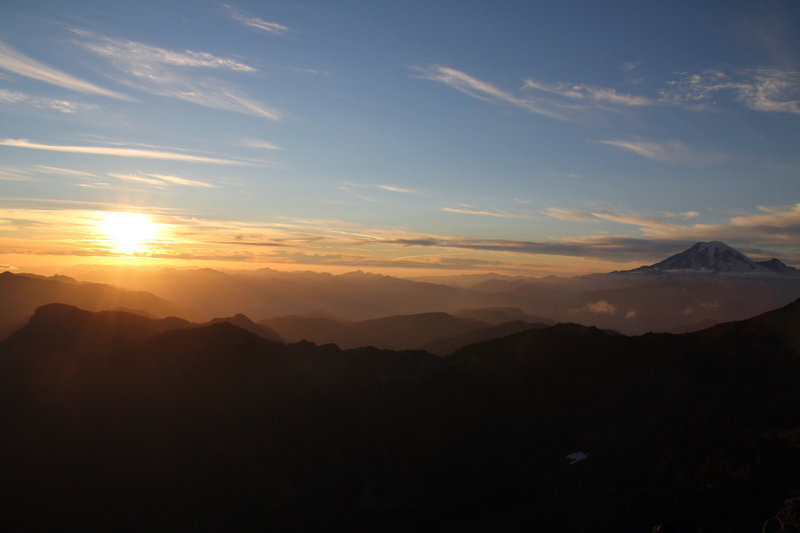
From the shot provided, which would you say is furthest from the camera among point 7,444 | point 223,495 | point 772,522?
point 7,444

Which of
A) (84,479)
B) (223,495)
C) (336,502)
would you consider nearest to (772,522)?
(336,502)

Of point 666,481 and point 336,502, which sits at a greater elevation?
point 666,481

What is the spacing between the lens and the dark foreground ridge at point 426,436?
57188 mm

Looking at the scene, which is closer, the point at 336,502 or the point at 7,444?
the point at 336,502

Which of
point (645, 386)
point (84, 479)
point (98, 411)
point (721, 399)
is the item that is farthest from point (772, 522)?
point (98, 411)

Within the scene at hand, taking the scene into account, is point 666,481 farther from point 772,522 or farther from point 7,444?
point 7,444

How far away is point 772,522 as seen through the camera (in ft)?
128

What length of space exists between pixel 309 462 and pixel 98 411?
2527 inches

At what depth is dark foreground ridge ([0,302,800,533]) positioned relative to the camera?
5719cm

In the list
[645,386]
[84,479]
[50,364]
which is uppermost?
[645,386]

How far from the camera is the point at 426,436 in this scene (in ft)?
297

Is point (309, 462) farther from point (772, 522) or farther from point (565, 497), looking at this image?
point (772, 522)

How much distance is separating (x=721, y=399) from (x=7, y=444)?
139307mm

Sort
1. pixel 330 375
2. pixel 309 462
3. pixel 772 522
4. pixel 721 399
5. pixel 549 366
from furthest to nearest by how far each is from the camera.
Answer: pixel 330 375
pixel 549 366
pixel 309 462
pixel 721 399
pixel 772 522
